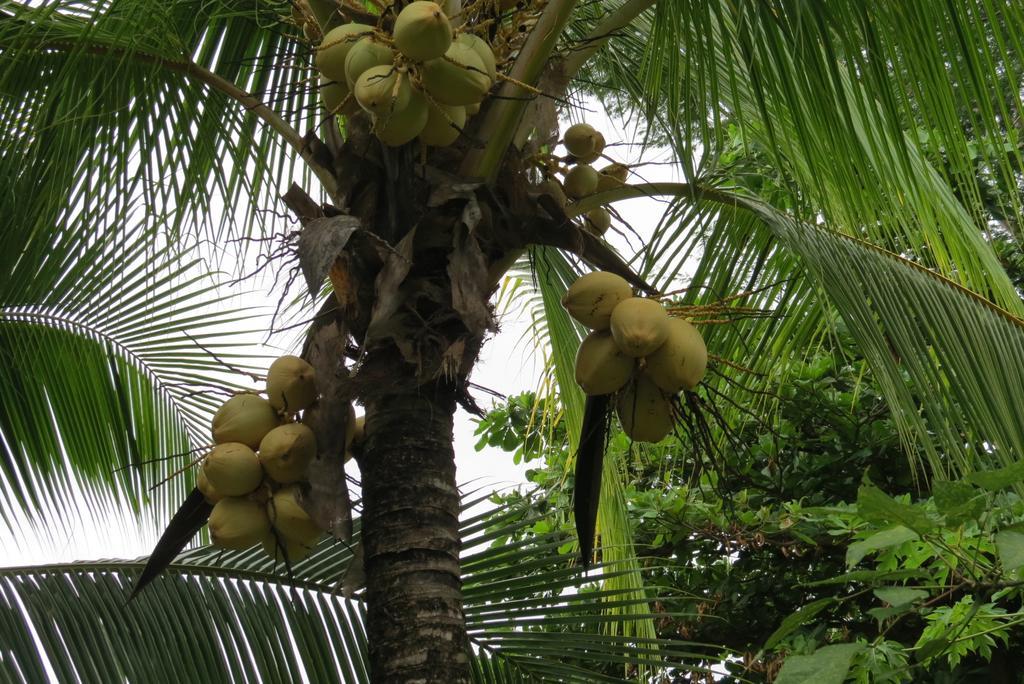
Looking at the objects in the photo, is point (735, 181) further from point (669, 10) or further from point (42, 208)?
point (42, 208)

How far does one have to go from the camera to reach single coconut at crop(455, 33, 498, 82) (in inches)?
75.4

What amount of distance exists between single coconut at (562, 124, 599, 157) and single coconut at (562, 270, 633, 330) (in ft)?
1.42

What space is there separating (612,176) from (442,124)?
0.54 metres

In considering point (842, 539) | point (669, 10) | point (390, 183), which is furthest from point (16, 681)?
point (842, 539)

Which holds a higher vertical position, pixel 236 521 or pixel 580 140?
pixel 580 140

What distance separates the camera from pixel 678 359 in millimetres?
1890

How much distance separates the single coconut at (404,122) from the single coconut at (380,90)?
0.05 ft

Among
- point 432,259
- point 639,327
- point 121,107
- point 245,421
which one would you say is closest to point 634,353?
point 639,327

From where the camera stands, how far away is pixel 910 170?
6.53ft

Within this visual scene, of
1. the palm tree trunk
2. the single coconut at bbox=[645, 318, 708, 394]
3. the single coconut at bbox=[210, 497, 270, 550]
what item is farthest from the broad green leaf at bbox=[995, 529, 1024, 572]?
the single coconut at bbox=[210, 497, 270, 550]

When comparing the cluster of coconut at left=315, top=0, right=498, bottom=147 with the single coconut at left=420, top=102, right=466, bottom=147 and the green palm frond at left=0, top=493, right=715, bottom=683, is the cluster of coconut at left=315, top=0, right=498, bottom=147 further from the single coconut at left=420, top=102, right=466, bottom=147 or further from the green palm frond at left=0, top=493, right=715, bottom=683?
the green palm frond at left=0, top=493, right=715, bottom=683

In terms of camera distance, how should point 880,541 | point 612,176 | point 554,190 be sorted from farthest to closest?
point 612,176
point 554,190
point 880,541

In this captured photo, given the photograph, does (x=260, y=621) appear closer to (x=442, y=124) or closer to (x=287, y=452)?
(x=287, y=452)

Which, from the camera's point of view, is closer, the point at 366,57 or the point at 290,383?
the point at 366,57
